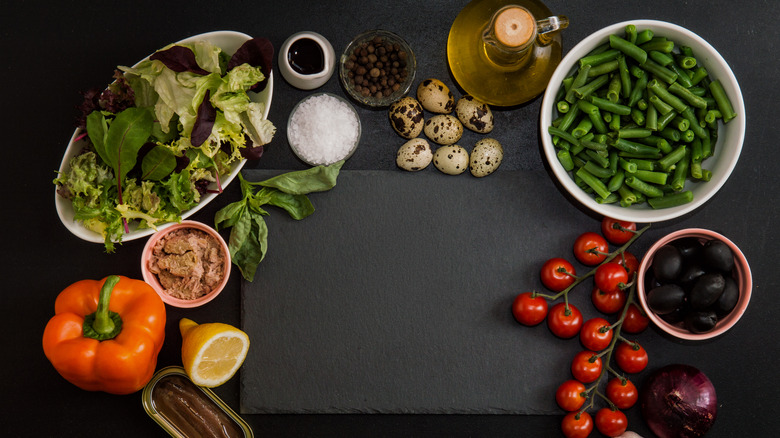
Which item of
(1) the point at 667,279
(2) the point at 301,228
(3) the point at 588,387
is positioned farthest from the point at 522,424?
(2) the point at 301,228

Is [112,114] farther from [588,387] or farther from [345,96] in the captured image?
[588,387]

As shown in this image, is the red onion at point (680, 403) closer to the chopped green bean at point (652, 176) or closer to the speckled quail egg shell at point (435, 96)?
the chopped green bean at point (652, 176)

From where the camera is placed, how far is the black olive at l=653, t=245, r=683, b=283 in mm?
1204

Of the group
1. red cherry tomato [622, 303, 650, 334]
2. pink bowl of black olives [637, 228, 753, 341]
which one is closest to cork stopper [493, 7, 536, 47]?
pink bowl of black olives [637, 228, 753, 341]

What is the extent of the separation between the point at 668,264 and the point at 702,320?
133 mm

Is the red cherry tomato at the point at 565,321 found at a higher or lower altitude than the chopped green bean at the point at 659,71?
lower

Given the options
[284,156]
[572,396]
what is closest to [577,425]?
[572,396]

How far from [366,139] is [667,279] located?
0.73m

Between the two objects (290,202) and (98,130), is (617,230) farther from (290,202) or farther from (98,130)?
(98,130)

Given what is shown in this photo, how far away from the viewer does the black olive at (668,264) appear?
1.20 meters

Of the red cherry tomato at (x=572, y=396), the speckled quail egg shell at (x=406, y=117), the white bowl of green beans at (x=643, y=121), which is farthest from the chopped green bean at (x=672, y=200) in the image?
the speckled quail egg shell at (x=406, y=117)

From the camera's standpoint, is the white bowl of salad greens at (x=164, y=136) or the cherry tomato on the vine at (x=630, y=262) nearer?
the white bowl of salad greens at (x=164, y=136)

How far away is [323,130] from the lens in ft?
4.32

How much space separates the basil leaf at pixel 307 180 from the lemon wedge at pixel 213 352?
0.33 metres
